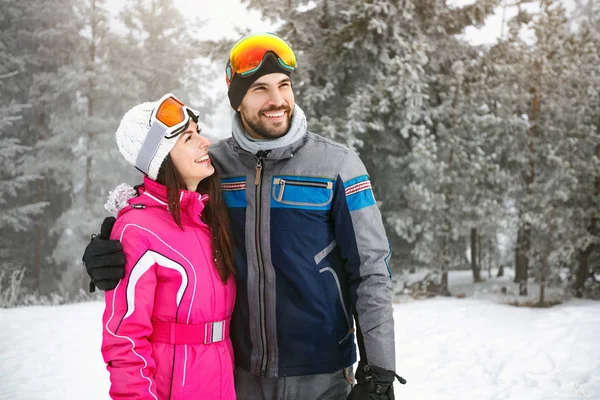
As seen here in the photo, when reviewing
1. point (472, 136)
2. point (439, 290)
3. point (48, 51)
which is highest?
point (48, 51)

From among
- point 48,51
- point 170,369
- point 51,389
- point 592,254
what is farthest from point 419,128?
point 48,51

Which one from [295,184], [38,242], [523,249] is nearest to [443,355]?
[295,184]

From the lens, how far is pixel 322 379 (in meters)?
2.50

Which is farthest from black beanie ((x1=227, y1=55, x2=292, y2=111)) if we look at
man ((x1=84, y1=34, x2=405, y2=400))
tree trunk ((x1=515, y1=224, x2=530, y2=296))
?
tree trunk ((x1=515, y1=224, x2=530, y2=296))

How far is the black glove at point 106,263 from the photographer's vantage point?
1.95 meters

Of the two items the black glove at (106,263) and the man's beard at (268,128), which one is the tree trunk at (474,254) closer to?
the man's beard at (268,128)

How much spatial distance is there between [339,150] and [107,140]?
64.6 feet

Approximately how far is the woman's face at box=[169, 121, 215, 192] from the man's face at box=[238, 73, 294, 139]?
325 mm

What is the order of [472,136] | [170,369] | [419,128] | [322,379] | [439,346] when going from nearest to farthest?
[170,369] < [322,379] < [439,346] < [419,128] < [472,136]

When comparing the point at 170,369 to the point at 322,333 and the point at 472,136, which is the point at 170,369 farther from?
the point at 472,136

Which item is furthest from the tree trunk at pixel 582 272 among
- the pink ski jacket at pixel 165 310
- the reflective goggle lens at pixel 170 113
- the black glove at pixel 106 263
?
the black glove at pixel 106 263

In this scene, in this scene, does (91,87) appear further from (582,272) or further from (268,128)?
(268,128)

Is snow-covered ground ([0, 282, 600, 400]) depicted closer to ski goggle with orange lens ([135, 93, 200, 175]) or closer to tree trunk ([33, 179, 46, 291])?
ski goggle with orange lens ([135, 93, 200, 175])

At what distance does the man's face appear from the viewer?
2516 millimetres
